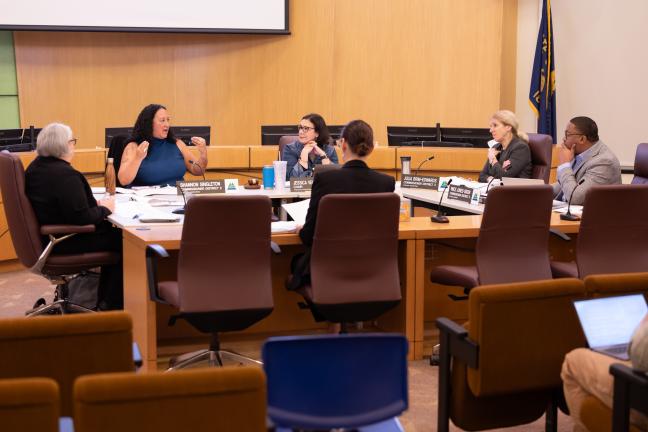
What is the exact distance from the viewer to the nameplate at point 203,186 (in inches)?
214

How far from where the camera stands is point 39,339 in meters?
2.50

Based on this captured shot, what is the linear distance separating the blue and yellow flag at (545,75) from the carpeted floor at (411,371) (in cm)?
528

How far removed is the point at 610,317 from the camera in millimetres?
2893

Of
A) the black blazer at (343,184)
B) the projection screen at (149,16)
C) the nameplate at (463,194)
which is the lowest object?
the nameplate at (463,194)

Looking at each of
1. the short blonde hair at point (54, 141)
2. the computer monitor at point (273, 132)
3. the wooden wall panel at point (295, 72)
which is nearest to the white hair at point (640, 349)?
the short blonde hair at point (54, 141)

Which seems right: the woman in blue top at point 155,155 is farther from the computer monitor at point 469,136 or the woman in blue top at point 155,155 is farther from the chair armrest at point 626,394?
the chair armrest at point 626,394

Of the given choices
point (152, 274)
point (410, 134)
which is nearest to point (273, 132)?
point (410, 134)

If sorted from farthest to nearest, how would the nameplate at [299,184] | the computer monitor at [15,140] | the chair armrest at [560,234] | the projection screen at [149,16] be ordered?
the projection screen at [149,16] → the computer monitor at [15,140] → the nameplate at [299,184] → the chair armrest at [560,234]

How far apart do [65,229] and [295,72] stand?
5468 mm

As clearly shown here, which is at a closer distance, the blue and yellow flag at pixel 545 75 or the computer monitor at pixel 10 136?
the computer monitor at pixel 10 136

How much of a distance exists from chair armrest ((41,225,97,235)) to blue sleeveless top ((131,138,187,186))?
1267mm

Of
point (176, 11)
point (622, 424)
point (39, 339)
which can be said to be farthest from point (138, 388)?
point (176, 11)

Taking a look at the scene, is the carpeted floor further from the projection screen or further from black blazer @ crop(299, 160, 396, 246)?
the projection screen

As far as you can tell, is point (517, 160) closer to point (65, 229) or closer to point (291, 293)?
point (291, 293)
